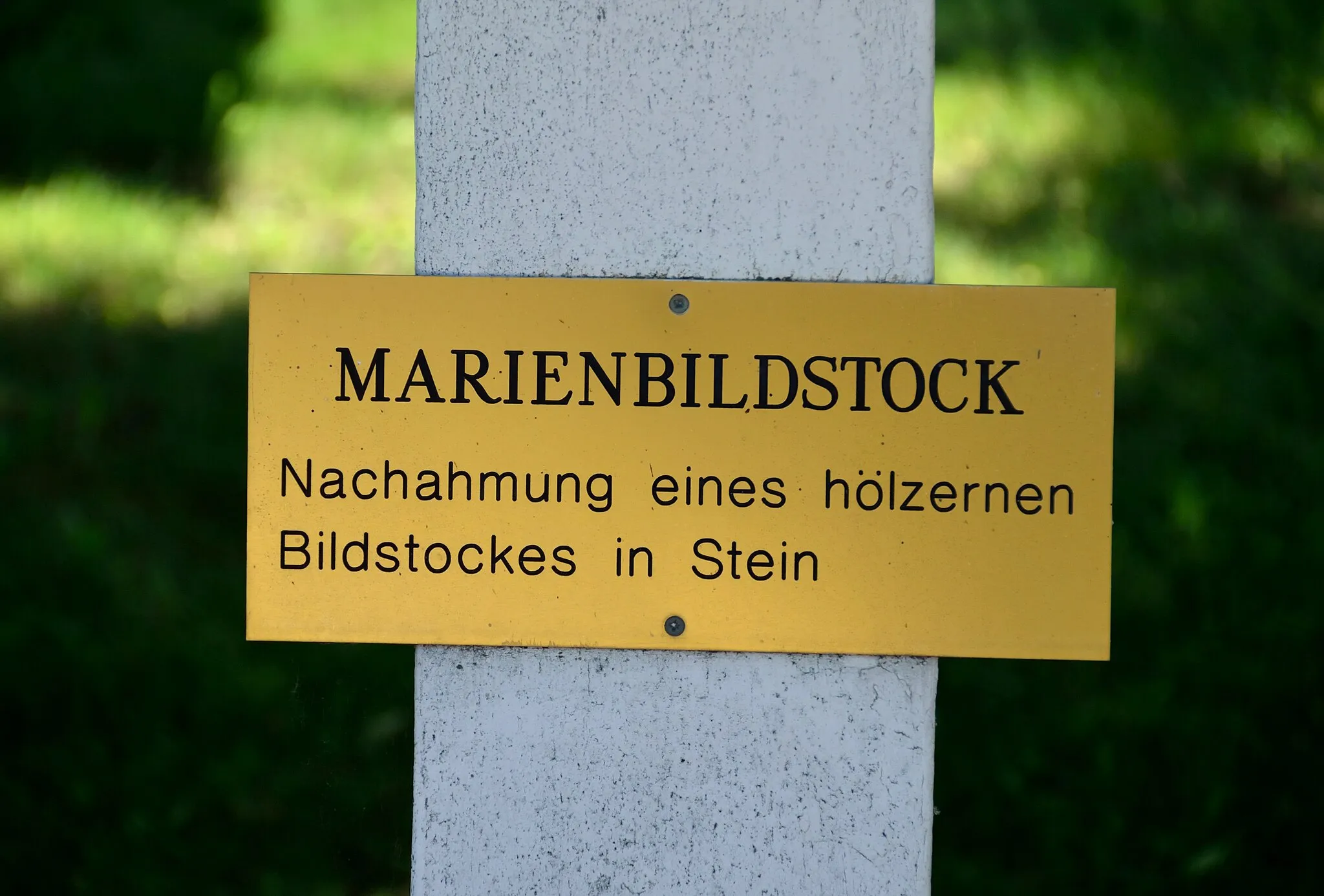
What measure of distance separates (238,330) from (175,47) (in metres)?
1.64

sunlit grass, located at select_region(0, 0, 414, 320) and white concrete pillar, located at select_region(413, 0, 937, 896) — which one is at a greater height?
sunlit grass, located at select_region(0, 0, 414, 320)

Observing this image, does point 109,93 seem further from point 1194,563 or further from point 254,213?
point 1194,563

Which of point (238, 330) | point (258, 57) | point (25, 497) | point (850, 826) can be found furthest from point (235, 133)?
point (850, 826)

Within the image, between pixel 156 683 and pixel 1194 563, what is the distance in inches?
86.5

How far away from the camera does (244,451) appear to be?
3107 mm

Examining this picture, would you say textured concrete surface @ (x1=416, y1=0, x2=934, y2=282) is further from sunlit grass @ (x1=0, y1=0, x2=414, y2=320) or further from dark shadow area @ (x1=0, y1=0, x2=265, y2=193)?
A: dark shadow area @ (x1=0, y1=0, x2=265, y2=193)

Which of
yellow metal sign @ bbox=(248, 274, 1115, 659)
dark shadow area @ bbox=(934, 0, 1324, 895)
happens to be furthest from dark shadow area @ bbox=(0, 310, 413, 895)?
dark shadow area @ bbox=(934, 0, 1324, 895)

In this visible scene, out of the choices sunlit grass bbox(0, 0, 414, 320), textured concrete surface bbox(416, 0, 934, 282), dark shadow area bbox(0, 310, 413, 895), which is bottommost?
dark shadow area bbox(0, 310, 413, 895)

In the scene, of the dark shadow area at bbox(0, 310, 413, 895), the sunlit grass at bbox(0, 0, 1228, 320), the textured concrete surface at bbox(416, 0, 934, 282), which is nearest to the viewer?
the textured concrete surface at bbox(416, 0, 934, 282)

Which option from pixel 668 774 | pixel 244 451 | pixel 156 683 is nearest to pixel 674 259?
pixel 668 774

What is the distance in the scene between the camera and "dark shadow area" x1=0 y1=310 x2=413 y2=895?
2.29 metres

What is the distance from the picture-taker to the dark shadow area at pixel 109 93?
13.4ft

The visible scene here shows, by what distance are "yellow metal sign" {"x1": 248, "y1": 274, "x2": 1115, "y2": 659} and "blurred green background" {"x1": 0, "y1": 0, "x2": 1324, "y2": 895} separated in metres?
0.37

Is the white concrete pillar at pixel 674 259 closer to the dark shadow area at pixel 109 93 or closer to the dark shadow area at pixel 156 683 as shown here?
the dark shadow area at pixel 156 683
